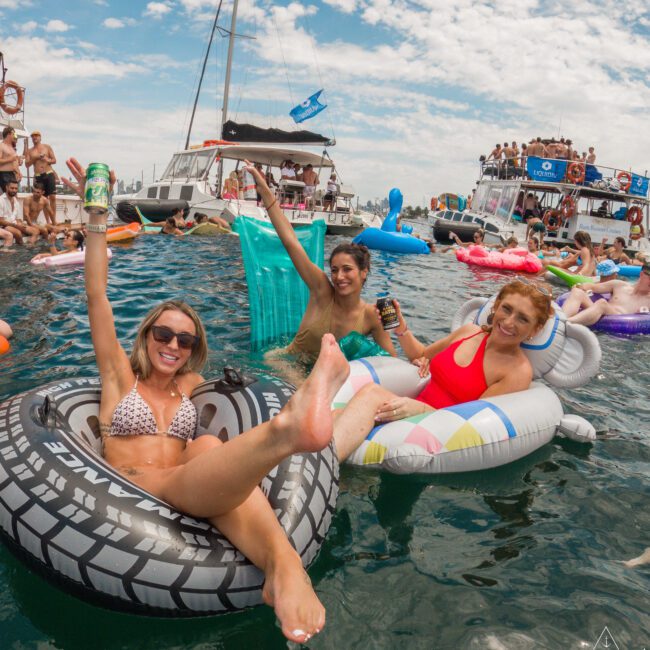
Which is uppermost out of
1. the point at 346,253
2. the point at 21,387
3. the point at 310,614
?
the point at 346,253

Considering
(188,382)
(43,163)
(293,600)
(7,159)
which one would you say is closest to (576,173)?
(43,163)

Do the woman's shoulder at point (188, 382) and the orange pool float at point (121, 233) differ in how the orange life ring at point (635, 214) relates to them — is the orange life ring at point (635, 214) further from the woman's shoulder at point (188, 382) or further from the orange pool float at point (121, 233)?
the woman's shoulder at point (188, 382)

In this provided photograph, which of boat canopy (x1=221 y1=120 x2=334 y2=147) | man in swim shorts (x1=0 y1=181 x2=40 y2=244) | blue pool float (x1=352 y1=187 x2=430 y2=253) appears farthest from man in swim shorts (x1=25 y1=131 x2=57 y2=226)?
blue pool float (x1=352 y1=187 x2=430 y2=253)

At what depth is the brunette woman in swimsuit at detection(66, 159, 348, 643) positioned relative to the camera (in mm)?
1841

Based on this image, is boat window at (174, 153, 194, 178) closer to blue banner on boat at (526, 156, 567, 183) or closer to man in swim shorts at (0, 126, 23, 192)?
man in swim shorts at (0, 126, 23, 192)

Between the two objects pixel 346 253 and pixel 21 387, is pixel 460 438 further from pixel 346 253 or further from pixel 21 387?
pixel 21 387

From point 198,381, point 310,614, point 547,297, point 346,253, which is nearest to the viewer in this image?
point 310,614

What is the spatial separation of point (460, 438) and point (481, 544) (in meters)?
0.64

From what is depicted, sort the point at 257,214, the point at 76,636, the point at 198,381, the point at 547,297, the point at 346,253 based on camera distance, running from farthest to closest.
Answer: the point at 257,214 → the point at 346,253 → the point at 547,297 → the point at 198,381 → the point at 76,636

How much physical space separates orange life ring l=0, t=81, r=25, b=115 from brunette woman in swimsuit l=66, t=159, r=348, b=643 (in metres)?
15.4

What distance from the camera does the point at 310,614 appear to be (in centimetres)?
185

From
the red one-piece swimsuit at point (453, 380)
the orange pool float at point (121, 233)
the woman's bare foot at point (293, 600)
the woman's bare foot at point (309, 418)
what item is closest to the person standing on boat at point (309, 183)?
the orange pool float at point (121, 233)

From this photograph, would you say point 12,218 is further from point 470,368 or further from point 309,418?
point 309,418

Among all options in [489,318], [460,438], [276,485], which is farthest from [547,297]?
[276,485]
